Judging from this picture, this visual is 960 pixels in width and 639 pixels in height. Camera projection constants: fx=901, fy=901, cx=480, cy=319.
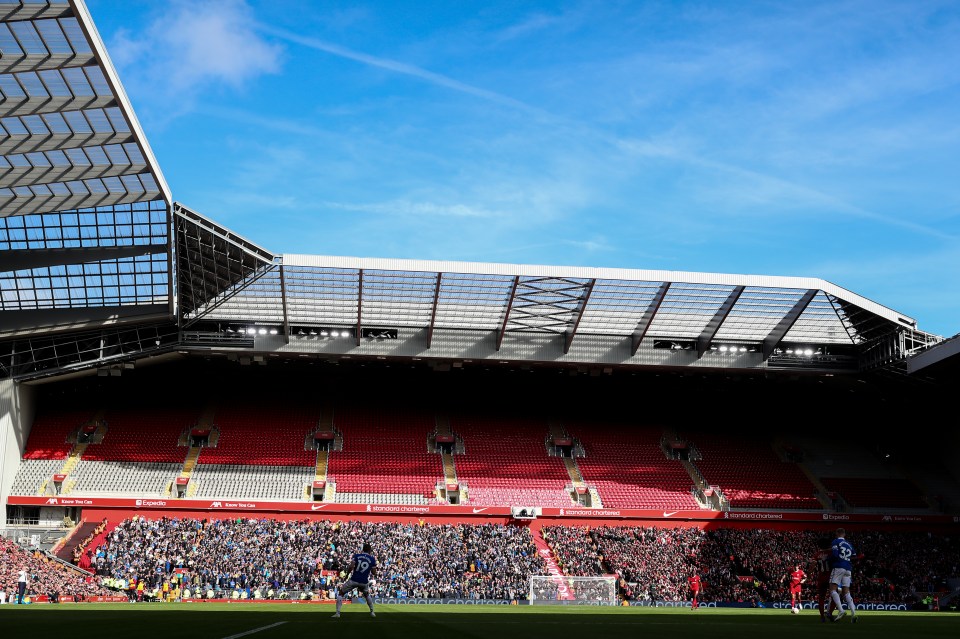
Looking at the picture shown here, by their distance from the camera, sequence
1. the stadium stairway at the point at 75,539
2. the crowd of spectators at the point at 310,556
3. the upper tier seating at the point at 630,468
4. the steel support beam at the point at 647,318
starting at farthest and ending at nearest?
the upper tier seating at the point at 630,468 < the steel support beam at the point at 647,318 < the stadium stairway at the point at 75,539 < the crowd of spectators at the point at 310,556

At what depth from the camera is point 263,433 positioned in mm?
57375

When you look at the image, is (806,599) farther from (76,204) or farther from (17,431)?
(17,431)

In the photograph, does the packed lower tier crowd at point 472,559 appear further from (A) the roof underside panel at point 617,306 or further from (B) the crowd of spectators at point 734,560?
(A) the roof underside panel at point 617,306

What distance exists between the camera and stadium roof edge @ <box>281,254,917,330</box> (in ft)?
145

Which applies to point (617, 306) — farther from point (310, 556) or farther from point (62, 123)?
point (62, 123)

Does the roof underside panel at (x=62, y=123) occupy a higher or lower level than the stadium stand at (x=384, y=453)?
higher

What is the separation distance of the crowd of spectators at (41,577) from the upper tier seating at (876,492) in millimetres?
43150

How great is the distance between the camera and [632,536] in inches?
2000

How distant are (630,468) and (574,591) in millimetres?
16001

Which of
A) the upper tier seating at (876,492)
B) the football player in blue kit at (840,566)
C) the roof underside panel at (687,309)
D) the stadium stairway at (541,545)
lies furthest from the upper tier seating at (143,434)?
the football player in blue kit at (840,566)

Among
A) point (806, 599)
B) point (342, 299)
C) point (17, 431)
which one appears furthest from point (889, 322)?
point (17, 431)

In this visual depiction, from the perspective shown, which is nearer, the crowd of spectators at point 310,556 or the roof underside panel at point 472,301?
the crowd of spectators at point 310,556

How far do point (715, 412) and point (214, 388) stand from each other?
3527 centimetres

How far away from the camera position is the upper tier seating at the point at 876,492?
56.2 m
